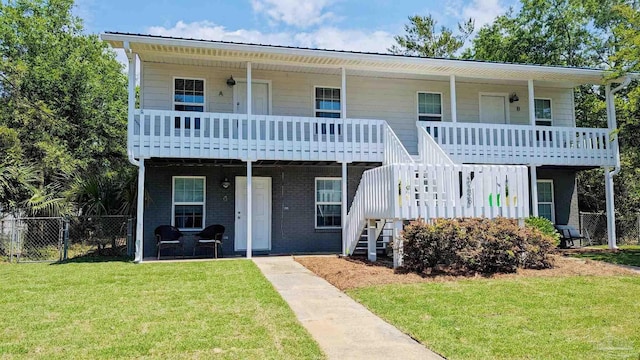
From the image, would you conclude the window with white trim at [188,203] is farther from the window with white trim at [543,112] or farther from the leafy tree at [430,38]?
the leafy tree at [430,38]

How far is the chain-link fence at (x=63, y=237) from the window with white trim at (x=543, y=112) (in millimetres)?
13473

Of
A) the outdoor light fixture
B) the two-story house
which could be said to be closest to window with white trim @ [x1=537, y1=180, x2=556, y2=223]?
the two-story house

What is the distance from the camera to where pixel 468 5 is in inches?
1133

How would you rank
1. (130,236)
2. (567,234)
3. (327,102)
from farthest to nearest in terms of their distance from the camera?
(567,234) < (327,102) < (130,236)

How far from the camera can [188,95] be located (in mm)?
13320

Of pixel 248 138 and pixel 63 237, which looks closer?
pixel 248 138

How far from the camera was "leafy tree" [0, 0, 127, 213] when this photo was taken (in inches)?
687

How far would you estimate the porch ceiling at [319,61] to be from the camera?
36.3 feet

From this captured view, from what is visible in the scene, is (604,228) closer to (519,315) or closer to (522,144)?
(522,144)

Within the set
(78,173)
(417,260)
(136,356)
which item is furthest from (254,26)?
(136,356)

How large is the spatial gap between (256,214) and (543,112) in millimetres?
10397

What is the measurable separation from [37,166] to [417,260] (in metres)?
13.8

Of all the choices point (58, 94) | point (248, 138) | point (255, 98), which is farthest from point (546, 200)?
point (58, 94)

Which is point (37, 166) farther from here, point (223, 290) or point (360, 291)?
point (360, 291)
